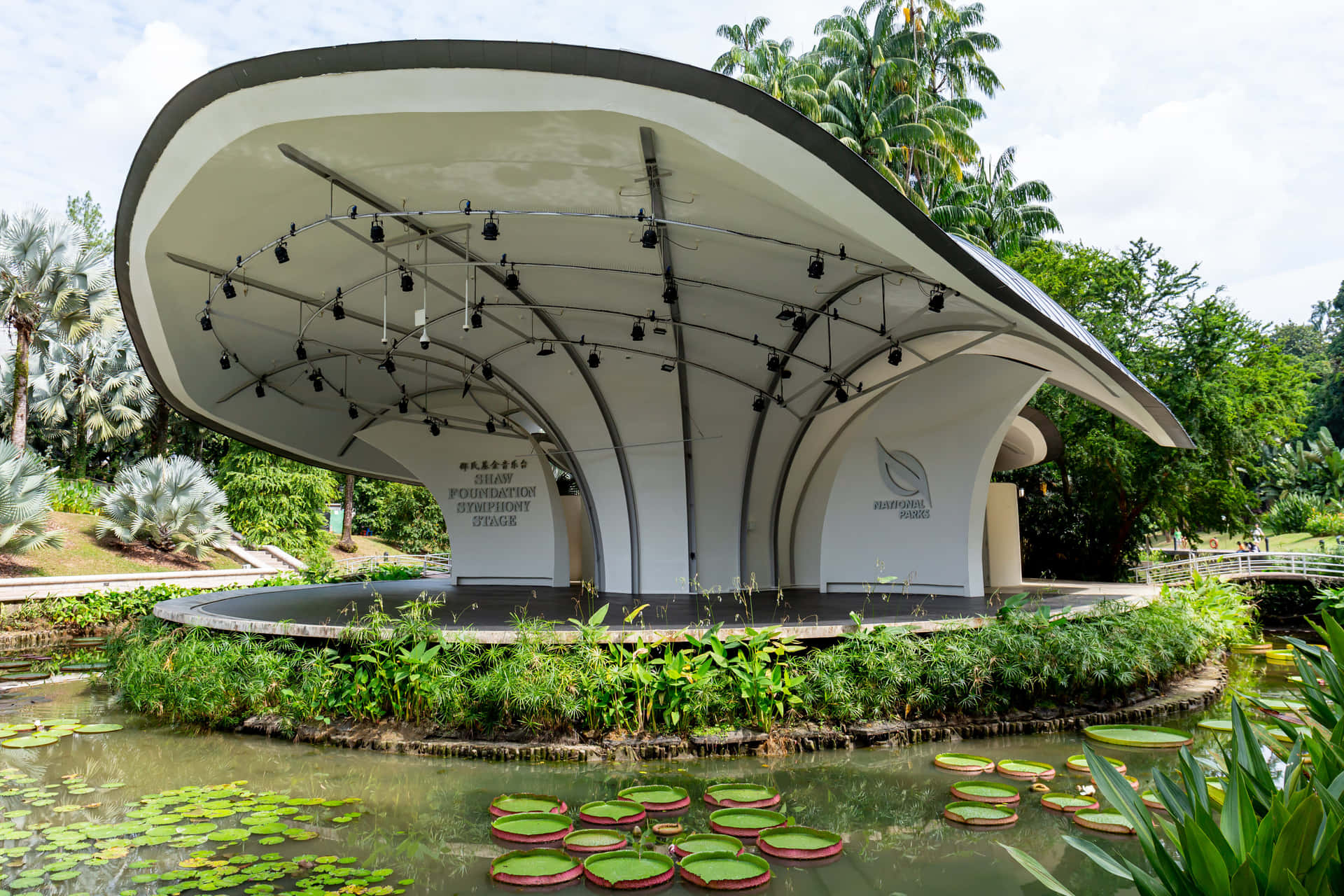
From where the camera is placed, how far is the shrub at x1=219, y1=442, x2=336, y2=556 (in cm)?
3422

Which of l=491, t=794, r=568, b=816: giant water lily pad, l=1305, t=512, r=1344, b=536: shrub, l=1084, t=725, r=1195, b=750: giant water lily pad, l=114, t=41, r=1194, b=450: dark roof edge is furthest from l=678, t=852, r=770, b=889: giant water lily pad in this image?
l=1305, t=512, r=1344, b=536: shrub

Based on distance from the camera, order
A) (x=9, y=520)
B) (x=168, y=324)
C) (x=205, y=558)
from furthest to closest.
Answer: (x=205, y=558), (x=9, y=520), (x=168, y=324)

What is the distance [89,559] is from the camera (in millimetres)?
22812

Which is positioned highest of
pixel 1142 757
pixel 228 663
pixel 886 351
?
pixel 886 351

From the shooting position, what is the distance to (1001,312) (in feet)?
33.1

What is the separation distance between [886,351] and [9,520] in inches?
Answer: 771

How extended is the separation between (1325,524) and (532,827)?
123ft

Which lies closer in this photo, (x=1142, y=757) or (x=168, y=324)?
(x=1142, y=757)

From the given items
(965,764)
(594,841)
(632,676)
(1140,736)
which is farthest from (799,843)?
(1140,736)

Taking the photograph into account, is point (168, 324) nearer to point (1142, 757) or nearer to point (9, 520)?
point (9, 520)

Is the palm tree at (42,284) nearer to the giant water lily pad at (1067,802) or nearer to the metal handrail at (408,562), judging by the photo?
the metal handrail at (408,562)

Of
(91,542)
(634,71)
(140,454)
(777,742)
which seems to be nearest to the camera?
(634,71)

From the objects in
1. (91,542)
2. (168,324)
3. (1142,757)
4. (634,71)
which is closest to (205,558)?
(91,542)

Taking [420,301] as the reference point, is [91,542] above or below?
below
